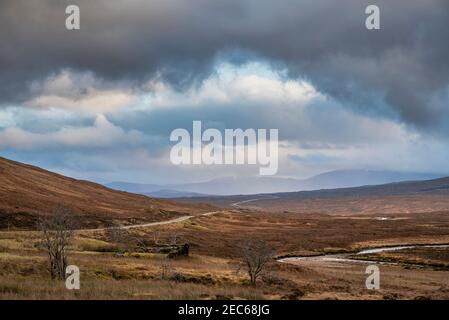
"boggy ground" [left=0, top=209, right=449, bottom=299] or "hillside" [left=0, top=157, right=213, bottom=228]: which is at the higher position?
"hillside" [left=0, top=157, right=213, bottom=228]

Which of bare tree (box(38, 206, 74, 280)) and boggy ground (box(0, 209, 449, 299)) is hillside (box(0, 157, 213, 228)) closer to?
boggy ground (box(0, 209, 449, 299))

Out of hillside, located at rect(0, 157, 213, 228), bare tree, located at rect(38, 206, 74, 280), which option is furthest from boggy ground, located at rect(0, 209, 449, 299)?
hillside, located at rect(0, 157, 213, 228)

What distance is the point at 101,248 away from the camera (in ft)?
192

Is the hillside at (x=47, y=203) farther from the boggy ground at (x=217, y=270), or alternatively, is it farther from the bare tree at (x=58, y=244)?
the bare tree at (x=58, y=244)

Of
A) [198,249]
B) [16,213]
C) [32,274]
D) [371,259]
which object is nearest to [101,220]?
[16,213]

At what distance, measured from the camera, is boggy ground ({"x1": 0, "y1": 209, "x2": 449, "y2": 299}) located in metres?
22.6

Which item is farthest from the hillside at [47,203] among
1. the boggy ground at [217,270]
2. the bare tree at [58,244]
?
the bare tree at [58,244]

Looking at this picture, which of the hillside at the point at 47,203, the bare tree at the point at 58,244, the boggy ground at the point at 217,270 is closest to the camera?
the boggy ground at the point at 217,270

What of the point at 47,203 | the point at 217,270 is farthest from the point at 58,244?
the point at 47,203

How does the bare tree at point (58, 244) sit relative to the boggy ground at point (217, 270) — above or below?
above

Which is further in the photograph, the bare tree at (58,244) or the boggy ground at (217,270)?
the bare tree at (58,244)

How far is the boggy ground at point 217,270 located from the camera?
74.3 feet

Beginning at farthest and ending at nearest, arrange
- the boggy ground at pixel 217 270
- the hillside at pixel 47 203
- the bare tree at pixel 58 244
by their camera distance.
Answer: the hillside at pixel 47 203 → the bare tree at pixel 58 244 → the boggy ground at pixel 217 270
